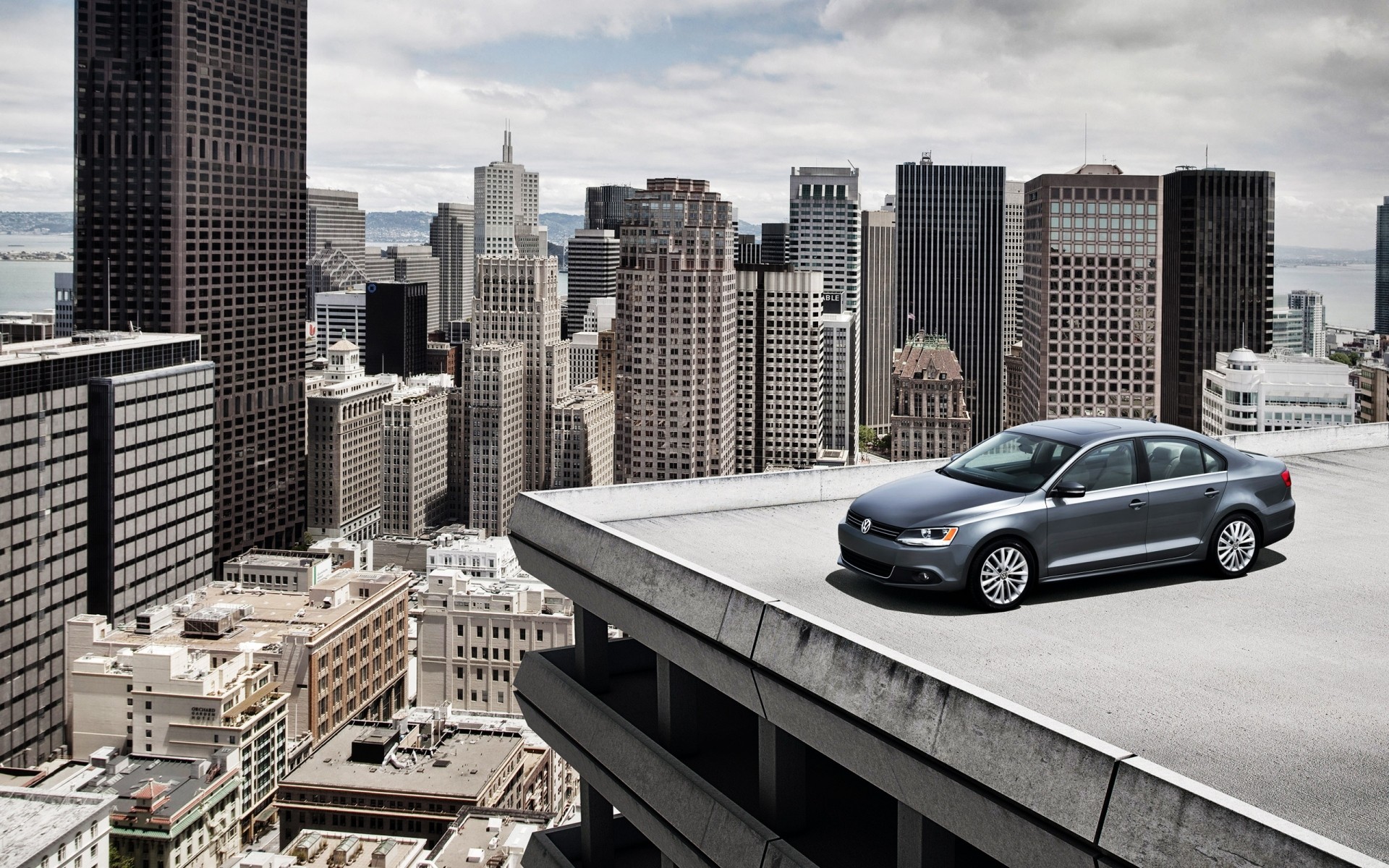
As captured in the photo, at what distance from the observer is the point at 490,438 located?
15300cm

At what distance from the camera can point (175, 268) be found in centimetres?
12812

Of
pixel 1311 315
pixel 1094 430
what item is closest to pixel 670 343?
pixel 1311 315

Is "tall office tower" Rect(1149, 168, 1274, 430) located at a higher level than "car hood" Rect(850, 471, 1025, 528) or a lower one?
higher

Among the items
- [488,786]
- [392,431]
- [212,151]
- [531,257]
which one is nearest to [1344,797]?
[488,786]

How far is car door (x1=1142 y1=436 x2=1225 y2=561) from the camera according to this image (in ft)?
29.9

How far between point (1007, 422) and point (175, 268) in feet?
368

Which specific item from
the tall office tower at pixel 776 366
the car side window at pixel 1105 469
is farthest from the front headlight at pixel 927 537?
the tall office tower at pixel 776 366

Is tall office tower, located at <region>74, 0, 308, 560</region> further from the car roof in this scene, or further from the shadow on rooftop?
the car roof

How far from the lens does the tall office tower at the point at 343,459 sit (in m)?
147

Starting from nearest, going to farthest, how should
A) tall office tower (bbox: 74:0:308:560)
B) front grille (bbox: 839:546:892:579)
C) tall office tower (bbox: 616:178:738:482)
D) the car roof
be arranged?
front grille (bbox: 839:546:892:579)
the car roof
tall office tower (bbox: 74:0:308:560)
tall office tower (bbox: 616:178:738:482)

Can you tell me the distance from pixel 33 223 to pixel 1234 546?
175 metres

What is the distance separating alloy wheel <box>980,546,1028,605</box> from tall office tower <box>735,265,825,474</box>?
137003 millimetres

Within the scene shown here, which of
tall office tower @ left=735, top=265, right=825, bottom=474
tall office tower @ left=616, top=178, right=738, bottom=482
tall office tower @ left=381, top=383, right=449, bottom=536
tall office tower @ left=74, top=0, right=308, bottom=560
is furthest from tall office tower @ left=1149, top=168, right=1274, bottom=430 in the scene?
tall office tower @ left=74, top=0, right=308, bottom=560

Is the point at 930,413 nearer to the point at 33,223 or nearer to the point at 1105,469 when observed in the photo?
the point at 33,223
